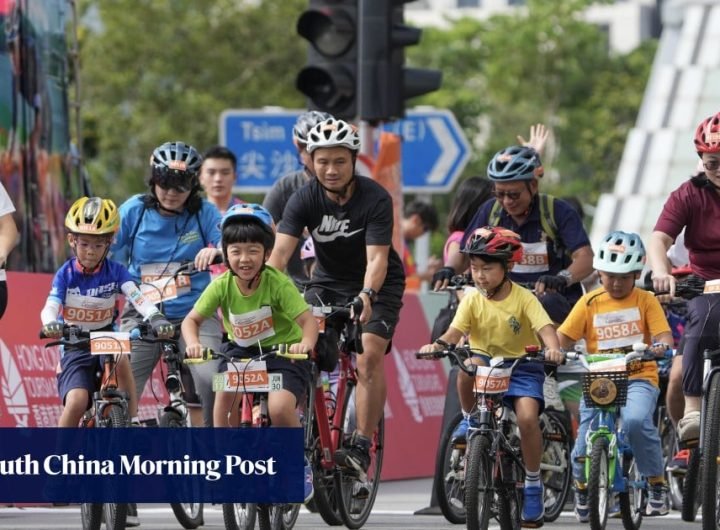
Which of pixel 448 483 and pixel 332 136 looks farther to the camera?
pixel 448 483

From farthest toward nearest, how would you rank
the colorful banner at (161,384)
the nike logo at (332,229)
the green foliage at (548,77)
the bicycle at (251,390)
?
the green foliage at (548,77) → the colorful banner at (161,384) → the nike logo at (332,229) → the bicycle at (251,390)

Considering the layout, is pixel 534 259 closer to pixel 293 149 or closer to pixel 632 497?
pixel 632 497

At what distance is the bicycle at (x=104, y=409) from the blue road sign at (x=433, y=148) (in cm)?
916

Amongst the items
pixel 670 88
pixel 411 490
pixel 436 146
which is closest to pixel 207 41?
pixel 670 88

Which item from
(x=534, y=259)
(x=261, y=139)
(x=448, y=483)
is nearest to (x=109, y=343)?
(x=448, y=483)

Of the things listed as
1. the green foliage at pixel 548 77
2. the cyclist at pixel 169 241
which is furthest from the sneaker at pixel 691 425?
the green foliage at pixel 548 77

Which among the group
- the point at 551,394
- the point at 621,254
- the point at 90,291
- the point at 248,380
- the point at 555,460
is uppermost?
the point at 621,254

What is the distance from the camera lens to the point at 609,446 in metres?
11.5

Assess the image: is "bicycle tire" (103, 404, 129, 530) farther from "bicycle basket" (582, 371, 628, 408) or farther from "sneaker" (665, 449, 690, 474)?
"sneaker" (665, 449, 690, 474)

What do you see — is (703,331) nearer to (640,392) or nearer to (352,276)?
(640,392)

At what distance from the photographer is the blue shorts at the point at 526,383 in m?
10.9

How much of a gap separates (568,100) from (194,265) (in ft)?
216

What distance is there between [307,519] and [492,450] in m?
2.55

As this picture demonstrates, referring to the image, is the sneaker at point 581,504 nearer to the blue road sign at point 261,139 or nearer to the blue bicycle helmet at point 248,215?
the blue bicycle helmet at point 248,215
